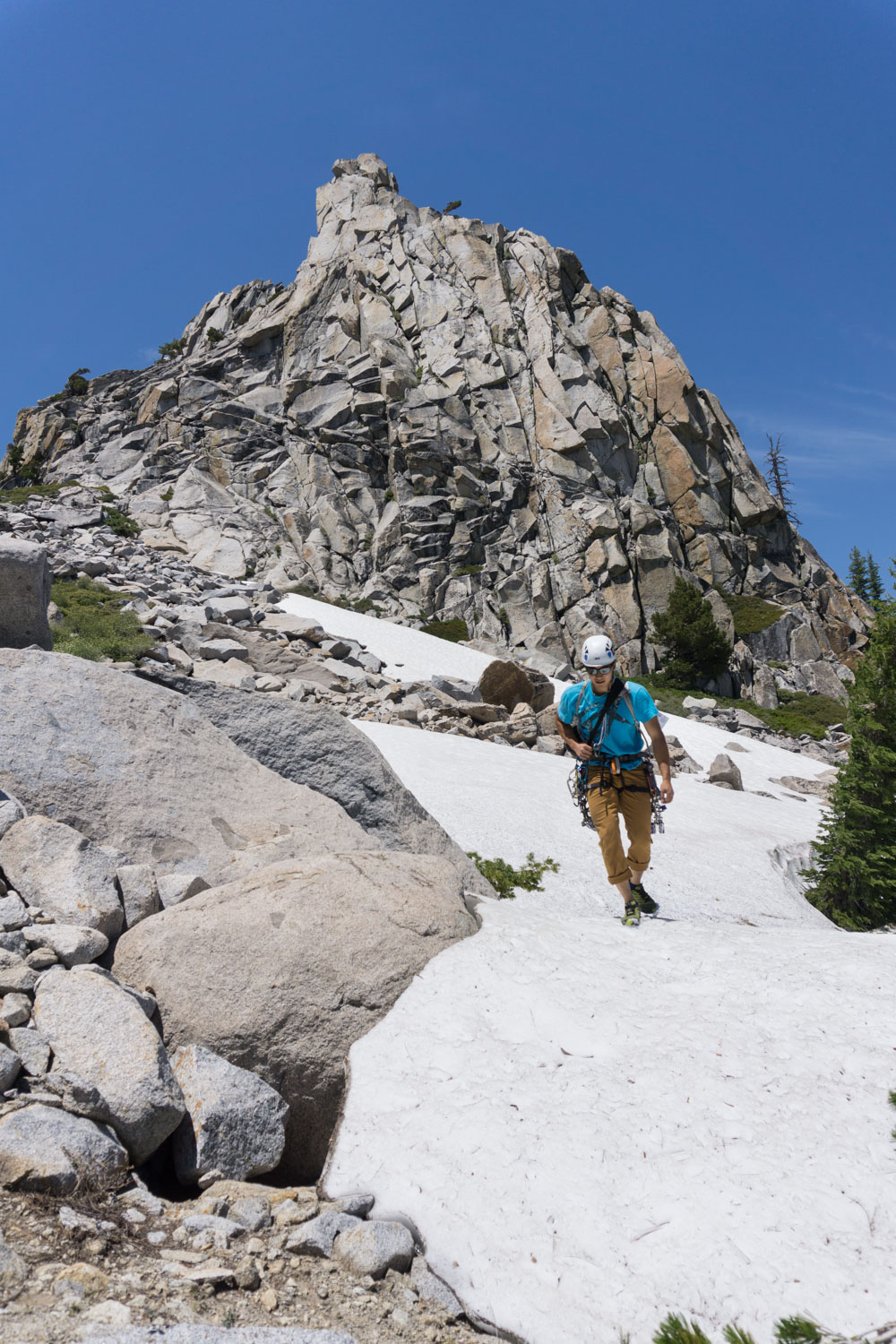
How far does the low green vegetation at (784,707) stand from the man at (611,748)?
31283mm

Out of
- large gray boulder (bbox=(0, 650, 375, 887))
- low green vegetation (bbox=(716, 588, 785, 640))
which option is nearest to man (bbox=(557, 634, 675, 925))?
large gray boulder (bbox=(0, 650, 375, 887))

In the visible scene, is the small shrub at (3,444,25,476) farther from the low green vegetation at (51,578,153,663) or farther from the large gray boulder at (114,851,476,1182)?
the large gray boulder at (114,851,476,1182)

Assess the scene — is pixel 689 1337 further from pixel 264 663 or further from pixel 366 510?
pixel 366 510

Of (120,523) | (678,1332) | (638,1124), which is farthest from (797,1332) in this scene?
(120,523)

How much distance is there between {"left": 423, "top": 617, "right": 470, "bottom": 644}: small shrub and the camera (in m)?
47.9

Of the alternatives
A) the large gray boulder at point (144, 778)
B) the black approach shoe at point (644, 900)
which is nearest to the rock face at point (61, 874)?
the large gray boulder at point (144, 778)

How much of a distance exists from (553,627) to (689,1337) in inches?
1866

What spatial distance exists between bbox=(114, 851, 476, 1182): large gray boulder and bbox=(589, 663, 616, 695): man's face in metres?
2.72

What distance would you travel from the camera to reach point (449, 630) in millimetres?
48531

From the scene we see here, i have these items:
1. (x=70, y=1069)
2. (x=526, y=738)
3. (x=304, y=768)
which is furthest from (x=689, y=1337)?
(x=526, y=738)

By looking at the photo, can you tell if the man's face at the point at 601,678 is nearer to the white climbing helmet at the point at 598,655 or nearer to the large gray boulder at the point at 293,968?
the white climbing helmet at the point at 598,655

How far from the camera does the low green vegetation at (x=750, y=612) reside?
53594 mm

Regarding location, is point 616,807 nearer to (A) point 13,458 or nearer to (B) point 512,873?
(B) point 512,873

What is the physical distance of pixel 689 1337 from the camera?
290cm
